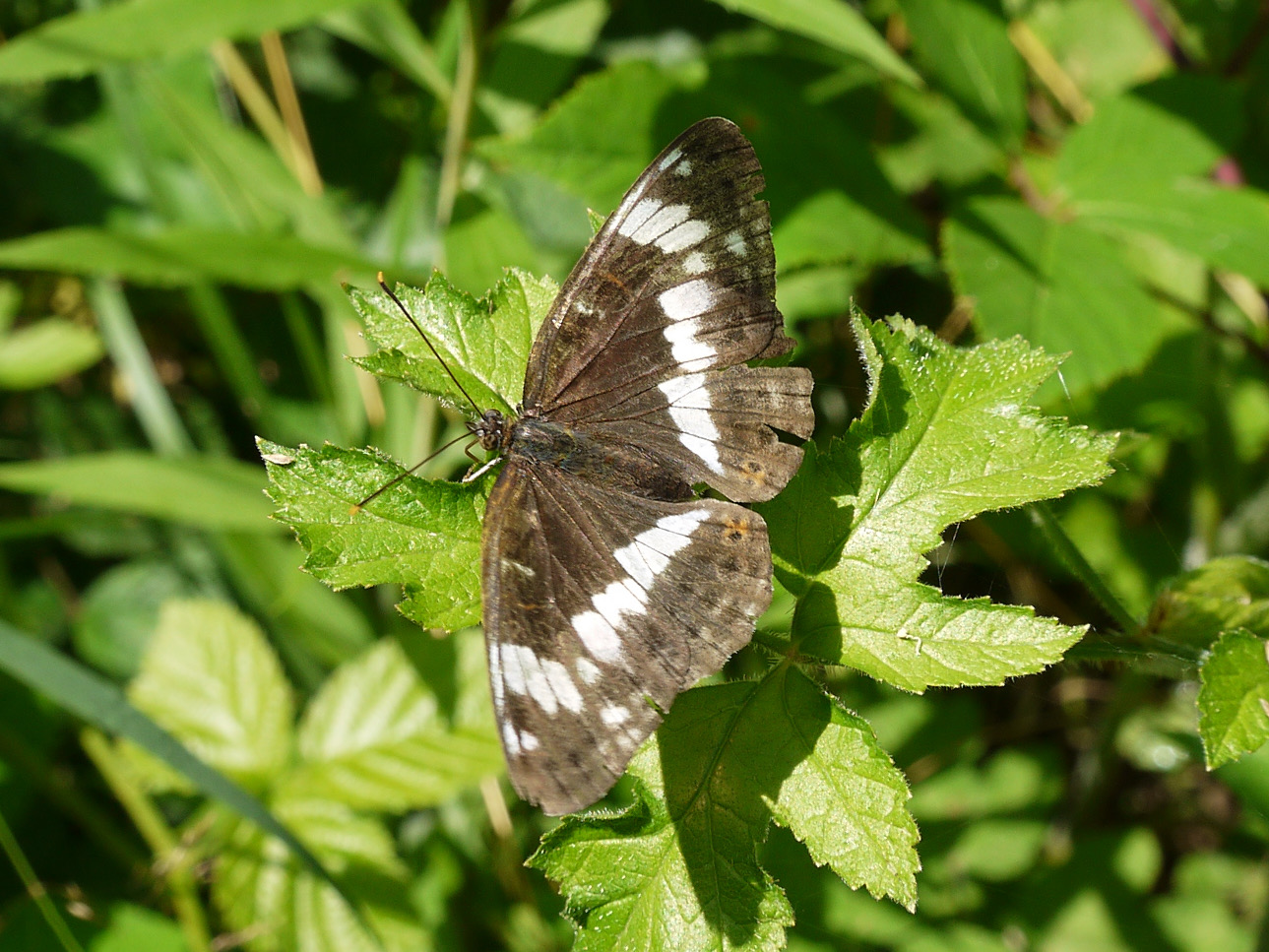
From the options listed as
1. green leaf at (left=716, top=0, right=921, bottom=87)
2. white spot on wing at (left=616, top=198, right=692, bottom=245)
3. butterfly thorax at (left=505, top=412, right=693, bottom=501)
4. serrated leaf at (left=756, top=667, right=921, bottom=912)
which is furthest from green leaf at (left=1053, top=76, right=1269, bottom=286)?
serrated leaf at (left=756, top=667, right=921, bottom=912)

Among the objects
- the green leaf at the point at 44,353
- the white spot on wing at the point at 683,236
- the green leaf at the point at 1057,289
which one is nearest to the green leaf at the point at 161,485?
the green leaf at the point at 44,353

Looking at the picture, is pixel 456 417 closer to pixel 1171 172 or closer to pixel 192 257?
pixel 192 257

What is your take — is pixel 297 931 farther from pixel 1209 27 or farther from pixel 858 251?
pixel 1209 27

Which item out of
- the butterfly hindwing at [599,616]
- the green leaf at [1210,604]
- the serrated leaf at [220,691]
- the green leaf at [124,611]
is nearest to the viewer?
the butterfly hindwing at [599,616]

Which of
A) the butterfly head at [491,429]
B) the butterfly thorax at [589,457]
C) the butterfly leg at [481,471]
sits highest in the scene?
the butterfly head at [491,429]

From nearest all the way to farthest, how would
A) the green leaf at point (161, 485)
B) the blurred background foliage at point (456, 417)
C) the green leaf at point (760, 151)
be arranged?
the green leaf at point (760, 151)
the blurred background foliage at point (456, 417)
the green leaf at point (161, 485)

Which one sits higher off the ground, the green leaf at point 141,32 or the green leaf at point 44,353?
the green leaf at point 141,32

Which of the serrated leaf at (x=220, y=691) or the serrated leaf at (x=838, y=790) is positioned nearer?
the serrated leaf at (x=838, y=790)

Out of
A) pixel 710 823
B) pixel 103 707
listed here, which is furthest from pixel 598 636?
pixel 103 707

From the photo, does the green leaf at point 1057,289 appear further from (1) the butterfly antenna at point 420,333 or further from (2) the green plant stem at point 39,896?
(2) the green plant stem at point 39,896
